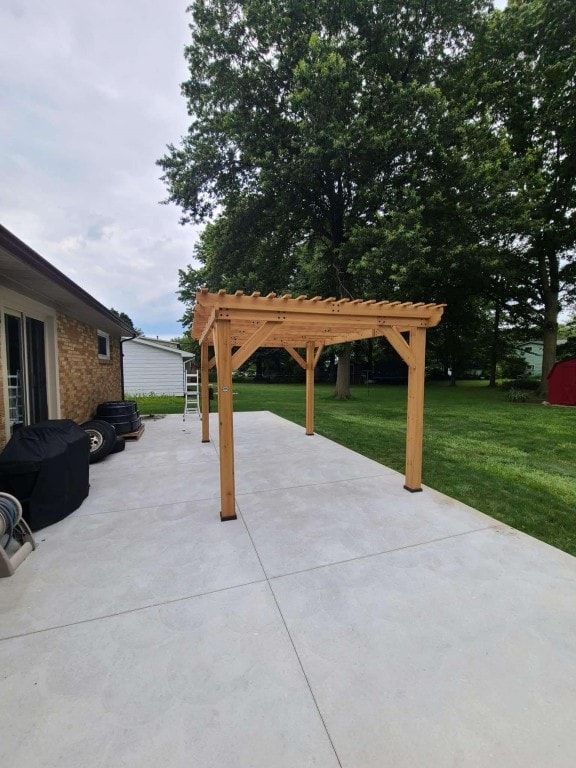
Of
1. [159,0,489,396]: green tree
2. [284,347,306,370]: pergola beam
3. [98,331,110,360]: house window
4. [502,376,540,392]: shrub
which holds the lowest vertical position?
[502,376,540,392]: shrub

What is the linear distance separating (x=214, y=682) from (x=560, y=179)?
20.4m

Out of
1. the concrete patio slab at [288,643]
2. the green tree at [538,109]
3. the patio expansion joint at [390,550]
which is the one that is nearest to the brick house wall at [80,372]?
the concrete patio slab at [288,643]

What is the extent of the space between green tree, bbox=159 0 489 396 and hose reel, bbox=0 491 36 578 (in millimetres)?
11003

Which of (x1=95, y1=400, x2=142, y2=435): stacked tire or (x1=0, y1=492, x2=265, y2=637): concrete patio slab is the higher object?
(x1=95, y1=400, x2=142, y2=435): stacked tire

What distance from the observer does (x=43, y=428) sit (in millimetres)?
3902

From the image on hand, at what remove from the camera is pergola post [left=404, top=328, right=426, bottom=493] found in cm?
450

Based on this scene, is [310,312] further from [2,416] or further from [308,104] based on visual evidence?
[308,104]

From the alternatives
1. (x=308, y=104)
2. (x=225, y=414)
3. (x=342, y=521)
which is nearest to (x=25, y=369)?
(x=225, y=414)

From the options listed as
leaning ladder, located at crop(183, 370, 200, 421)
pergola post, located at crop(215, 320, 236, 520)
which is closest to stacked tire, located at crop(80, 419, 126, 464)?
pergola post, located at crop(215, 320, 236, 520)

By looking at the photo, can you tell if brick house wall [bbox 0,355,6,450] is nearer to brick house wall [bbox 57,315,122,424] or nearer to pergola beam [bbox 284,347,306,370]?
brick house wall [bbox 57,315,122,424]

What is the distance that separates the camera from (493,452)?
265 inches

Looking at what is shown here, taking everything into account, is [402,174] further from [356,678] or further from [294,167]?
[356,678]

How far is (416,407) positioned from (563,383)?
504 inches

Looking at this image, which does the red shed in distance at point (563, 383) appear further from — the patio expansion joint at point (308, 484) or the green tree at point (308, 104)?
the patio expansion joint at point (308, 484)
